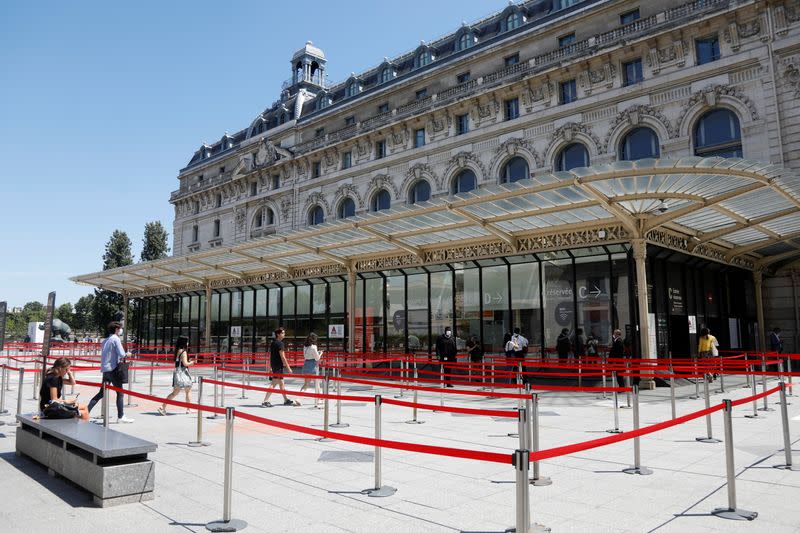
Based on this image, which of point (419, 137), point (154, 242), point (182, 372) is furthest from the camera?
point (154, 242)

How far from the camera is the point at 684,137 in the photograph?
2481 cm

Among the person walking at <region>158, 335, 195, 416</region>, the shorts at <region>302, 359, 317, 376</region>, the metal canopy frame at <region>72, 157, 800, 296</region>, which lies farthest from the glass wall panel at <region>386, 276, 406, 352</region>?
the person walking at <region>158, 335, 195, 416</region>

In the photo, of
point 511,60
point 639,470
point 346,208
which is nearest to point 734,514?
point 639,470

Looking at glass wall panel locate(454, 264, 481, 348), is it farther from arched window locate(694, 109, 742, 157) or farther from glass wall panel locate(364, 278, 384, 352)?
arched window locate(694, 109, 742, 157)

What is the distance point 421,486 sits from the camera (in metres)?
6.59

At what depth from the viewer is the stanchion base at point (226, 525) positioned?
5.09 metres

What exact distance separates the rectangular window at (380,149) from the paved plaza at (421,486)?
28819mm

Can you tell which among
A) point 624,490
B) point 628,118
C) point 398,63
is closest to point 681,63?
point 628,118

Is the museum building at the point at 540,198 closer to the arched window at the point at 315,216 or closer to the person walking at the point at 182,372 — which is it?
the arched window at the point at 315,216

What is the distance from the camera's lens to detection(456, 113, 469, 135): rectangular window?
1303 inches

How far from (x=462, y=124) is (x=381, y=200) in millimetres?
7544

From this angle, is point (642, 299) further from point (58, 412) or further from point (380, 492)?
point (58, 412)

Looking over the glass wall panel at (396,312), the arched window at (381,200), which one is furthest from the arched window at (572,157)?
the arched window at (381,200)

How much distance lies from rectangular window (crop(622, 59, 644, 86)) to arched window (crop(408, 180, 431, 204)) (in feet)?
41.2
